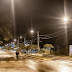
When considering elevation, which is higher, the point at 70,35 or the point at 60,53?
the point at 70,35

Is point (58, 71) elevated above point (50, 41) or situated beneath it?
situated beneath

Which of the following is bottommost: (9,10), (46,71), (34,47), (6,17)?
(46,71)

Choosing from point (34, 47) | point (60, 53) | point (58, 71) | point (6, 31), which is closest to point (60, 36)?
point (34, 47)

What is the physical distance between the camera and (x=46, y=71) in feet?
34.1

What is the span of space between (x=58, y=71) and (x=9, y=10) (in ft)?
27.1

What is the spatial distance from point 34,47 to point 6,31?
61.2ft

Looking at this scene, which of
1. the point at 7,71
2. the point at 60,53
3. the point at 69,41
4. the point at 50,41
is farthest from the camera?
the point at 50,41

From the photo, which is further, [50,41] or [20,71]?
[50,41]

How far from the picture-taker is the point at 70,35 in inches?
1415

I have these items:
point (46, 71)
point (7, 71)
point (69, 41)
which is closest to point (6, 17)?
point (7, 71)

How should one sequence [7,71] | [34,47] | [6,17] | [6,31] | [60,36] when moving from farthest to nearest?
[60,36], [34,47], [6,31], [6,17], [7,71]

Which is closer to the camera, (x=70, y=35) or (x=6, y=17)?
(x=6, y=17)

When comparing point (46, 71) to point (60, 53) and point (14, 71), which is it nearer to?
point (14, 71)

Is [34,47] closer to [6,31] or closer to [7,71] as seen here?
[6,31]
